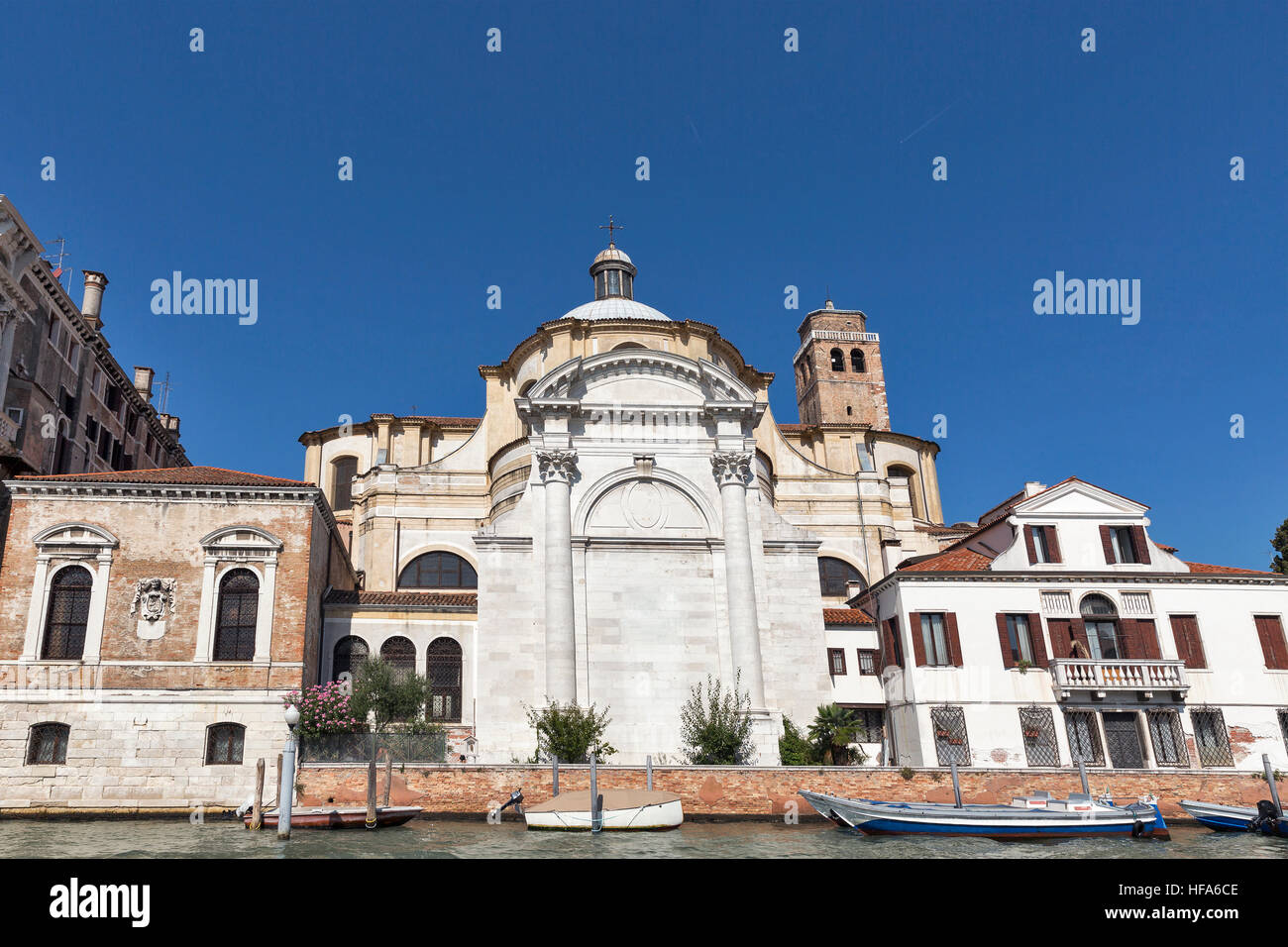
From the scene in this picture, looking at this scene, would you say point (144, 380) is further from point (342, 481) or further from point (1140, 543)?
point (1140, 543)

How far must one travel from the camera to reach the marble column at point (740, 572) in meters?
29.0

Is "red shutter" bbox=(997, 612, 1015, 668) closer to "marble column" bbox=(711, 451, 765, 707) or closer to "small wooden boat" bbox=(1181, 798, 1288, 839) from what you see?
"small wooden boat" bbox=(1181, 798, 1288, 839)

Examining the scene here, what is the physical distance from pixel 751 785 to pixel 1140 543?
52.3 ft

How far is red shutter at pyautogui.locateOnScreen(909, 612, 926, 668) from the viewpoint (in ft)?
92.0

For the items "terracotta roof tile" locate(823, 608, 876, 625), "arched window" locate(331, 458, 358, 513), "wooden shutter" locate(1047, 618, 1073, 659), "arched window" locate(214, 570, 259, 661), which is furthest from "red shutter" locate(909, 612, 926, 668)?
"arched window" locate(331, 458, 358, 513)

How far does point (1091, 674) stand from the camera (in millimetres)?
27719

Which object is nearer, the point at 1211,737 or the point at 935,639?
the point at 1211,737

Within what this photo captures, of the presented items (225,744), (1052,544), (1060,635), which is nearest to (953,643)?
(1060,635)

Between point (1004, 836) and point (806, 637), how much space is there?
33.2 feet

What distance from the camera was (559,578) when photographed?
95.7 ft

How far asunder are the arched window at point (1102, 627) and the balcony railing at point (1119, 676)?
3.12 ft

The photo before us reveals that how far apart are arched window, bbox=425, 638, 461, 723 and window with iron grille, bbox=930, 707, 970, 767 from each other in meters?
14.8
